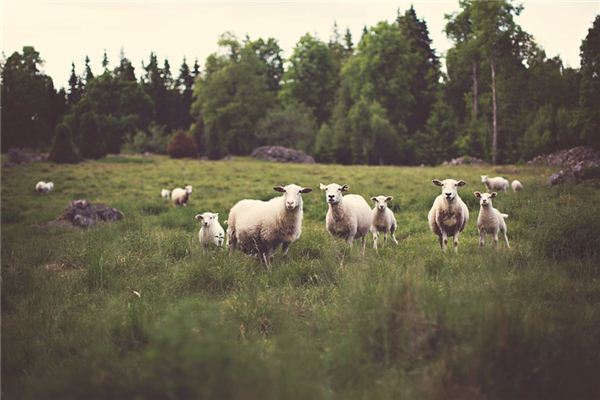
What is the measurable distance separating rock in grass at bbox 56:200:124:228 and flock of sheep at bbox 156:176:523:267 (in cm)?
527

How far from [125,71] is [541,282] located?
48.7 metres

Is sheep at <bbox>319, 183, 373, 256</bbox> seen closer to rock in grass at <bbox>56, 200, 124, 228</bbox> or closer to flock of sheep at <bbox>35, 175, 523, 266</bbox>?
flock of sheep at <bbox>35, 175, 523, 266</bbox>

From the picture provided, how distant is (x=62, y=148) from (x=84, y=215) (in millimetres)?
22210

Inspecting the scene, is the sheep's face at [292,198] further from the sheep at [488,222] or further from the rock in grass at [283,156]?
the rock in grass at [283,156]

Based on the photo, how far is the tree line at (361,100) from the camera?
3403 centimetres

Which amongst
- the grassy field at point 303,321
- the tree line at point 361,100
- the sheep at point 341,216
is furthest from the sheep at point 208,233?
the tree line at point 361,100

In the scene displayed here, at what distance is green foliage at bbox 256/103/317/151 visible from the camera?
5238cm

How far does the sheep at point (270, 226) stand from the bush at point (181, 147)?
38729 mm

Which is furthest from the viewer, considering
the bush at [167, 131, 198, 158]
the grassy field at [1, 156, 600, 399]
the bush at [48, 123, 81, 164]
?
the bush at [167, 131, 198, 158]

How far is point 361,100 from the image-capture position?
4756 centimetres

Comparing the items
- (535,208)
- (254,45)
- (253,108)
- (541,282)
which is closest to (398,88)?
(253,108)

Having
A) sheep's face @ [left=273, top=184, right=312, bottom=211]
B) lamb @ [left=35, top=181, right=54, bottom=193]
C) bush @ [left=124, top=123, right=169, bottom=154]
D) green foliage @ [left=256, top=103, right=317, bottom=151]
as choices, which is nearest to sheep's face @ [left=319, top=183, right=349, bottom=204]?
sheep's face @ [left=273, top=184, right=312, bottom=211]

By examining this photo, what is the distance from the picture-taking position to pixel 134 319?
16.7 feet

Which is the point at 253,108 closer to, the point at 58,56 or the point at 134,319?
the point at 58,56
